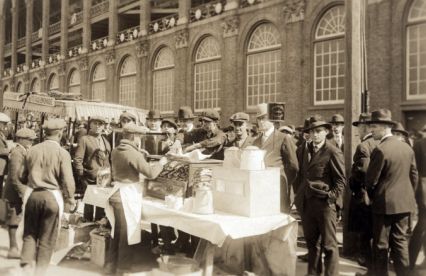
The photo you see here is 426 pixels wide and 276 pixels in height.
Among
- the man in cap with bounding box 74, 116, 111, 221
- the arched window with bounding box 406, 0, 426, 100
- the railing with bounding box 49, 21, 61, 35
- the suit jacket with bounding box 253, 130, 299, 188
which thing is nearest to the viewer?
the suit jacket with bounding box 253, 130, 299, 188


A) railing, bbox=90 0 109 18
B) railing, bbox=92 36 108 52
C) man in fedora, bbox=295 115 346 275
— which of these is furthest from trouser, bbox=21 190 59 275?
railing, bbox=90 0 109 18

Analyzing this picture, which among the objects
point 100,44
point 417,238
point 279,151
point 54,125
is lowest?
point 417,238

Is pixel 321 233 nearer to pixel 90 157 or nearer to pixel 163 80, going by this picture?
pixel 90 157

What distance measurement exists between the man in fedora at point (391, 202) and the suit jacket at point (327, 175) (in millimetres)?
346

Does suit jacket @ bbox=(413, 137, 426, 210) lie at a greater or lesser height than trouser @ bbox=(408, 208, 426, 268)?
greater

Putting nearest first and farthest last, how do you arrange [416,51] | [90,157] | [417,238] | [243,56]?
[417,238] → [90,157] → [416,51] → [243,56]

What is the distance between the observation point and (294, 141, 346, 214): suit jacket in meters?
4.90

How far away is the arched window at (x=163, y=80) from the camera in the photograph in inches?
925

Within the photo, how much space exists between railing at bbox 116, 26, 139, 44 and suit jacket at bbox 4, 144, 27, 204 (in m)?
19.9

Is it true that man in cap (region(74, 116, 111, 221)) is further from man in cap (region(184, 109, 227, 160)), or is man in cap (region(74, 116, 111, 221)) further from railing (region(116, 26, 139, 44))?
railing (region(116, 26, 139, 44))

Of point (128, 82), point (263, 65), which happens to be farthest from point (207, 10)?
point (128, 82)

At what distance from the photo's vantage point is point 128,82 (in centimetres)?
2691

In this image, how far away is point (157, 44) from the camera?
78.6ft

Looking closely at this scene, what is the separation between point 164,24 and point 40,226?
1994cm
